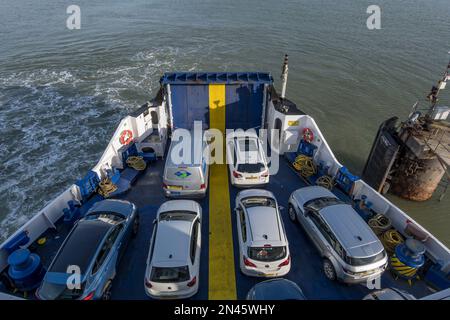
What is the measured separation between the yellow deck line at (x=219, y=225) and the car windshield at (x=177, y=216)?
1413mm

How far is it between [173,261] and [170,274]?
33 centimetres

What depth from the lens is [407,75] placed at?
30.6 m

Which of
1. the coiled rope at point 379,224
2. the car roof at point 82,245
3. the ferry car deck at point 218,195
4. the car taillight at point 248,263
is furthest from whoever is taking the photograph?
the coiled rope at point 379,224

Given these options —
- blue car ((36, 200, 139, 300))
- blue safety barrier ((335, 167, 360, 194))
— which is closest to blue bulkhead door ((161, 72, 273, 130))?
blue safety barrier ((335, 167, 360, 194))

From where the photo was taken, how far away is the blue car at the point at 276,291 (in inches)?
276

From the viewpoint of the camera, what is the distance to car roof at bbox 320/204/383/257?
7.76 meters

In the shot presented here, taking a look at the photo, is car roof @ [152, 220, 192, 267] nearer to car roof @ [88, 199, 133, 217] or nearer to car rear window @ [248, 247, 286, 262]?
car roof @ [88, 199, 133, 217]

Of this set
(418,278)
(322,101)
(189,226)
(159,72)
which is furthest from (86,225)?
(159,72)

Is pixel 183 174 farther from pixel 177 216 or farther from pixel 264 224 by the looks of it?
pixel 264 224

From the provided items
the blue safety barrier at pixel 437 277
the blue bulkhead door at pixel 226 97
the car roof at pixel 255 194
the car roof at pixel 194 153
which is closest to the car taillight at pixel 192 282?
the car roof at pixel 255 194

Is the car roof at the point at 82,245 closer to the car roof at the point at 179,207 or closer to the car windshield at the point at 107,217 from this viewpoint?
the car windshield at the point at 107,217

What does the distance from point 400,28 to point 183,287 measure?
49143 mm

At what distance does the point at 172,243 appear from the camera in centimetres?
787
